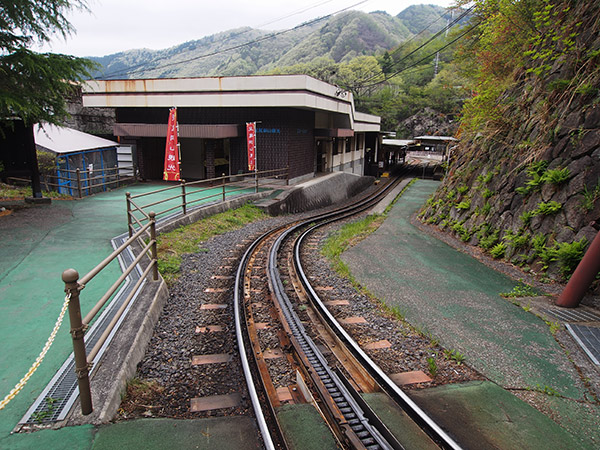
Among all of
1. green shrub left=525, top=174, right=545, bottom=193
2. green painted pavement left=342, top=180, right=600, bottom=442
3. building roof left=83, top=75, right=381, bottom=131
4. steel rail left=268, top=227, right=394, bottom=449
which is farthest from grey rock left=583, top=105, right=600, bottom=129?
building roof left=83, top=75, right=381, bottom=131

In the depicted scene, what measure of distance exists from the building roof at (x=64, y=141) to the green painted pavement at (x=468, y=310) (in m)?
13.0

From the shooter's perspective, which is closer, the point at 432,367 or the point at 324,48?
the point at 432,367

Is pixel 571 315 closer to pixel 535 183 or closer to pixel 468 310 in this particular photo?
pixel 468 310

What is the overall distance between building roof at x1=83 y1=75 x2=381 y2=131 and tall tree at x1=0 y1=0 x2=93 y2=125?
7.38 meters

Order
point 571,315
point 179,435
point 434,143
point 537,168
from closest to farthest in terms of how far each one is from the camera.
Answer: point 179,435 → point 571,315 → point 537,168 → point 434,143

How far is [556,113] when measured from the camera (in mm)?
9227

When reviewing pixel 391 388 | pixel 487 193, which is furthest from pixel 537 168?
pixel 391 388

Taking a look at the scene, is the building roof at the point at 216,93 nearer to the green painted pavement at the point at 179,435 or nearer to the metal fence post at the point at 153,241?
the metal fence post at the point at 153,241

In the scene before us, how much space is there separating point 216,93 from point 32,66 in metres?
10.2

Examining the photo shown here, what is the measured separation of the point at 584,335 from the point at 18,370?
278 inches

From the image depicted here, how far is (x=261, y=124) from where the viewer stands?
778 inches

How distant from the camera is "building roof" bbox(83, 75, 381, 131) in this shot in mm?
17734

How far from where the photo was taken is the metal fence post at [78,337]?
2756mm

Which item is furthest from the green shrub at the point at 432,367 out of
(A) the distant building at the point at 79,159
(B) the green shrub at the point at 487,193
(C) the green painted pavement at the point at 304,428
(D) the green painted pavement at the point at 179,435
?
(A) the distant building at the point at 79,159
